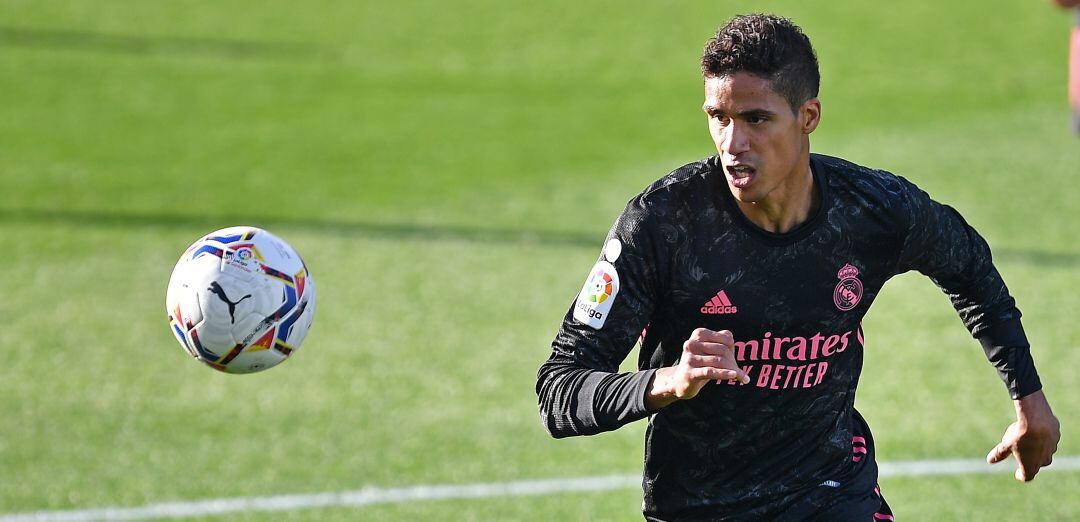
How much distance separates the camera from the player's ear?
4543 millimetres

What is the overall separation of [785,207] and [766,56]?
0.52 meters

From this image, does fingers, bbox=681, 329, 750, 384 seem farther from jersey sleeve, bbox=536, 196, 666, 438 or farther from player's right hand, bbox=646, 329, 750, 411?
jersey sleeve, bbox=536, 196, 666, 438

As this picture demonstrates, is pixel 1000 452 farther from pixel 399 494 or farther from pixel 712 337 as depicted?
pixel 399 494

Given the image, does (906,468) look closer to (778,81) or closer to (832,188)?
(832,188)

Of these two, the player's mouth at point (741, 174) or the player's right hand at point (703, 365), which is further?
the player's mouth at point (741, 174)

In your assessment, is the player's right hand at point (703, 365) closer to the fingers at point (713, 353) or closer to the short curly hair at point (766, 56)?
the fingers at point (713, 353)

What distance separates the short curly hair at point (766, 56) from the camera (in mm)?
4402

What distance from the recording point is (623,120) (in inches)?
657

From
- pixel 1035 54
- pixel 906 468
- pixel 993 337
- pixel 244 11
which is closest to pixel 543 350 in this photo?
pixel 906 468

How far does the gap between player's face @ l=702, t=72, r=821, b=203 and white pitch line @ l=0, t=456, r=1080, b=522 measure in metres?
3.46

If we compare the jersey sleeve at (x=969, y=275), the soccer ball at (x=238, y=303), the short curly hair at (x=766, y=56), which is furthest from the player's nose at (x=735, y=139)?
the soccer ball at (x=238, y=303)

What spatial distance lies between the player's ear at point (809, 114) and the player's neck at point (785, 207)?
0.44 feet

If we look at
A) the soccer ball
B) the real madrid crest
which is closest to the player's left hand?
the real madrid crest

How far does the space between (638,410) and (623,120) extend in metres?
12.8
